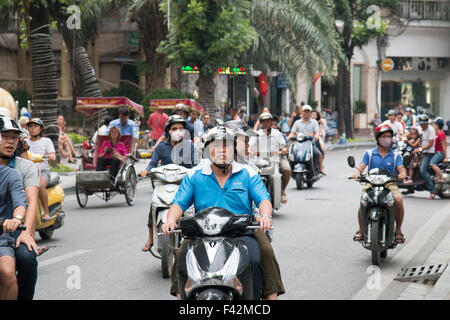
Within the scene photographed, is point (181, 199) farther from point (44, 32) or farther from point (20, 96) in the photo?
point (20, 96)

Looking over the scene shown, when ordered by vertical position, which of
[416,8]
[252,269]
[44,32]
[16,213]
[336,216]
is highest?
[416,8]

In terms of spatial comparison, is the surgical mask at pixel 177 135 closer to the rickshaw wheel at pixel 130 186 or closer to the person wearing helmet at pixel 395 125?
the rickshaw wheel at pixel 130 186

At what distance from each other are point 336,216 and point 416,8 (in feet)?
132

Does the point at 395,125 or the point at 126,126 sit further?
the point at 395,125

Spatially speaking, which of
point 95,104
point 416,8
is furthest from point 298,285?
point 416,8

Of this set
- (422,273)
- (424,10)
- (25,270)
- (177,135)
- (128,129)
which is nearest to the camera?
(25,270)

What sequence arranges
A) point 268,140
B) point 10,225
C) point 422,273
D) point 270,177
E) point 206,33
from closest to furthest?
point 10,225, point 422,273, point 270,177, point 268,140, point 206,33

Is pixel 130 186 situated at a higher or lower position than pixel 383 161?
lower

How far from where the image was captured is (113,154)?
14305 millimetres

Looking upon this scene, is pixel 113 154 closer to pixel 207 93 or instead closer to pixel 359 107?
pixel 207 93

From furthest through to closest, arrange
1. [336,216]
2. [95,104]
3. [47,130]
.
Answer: [47,130] → [95,104] → [336,216]

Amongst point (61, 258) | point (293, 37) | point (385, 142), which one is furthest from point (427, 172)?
point (293, 37)

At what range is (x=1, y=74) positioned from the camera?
3541 centimetres

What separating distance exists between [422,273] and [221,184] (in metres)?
3.11
